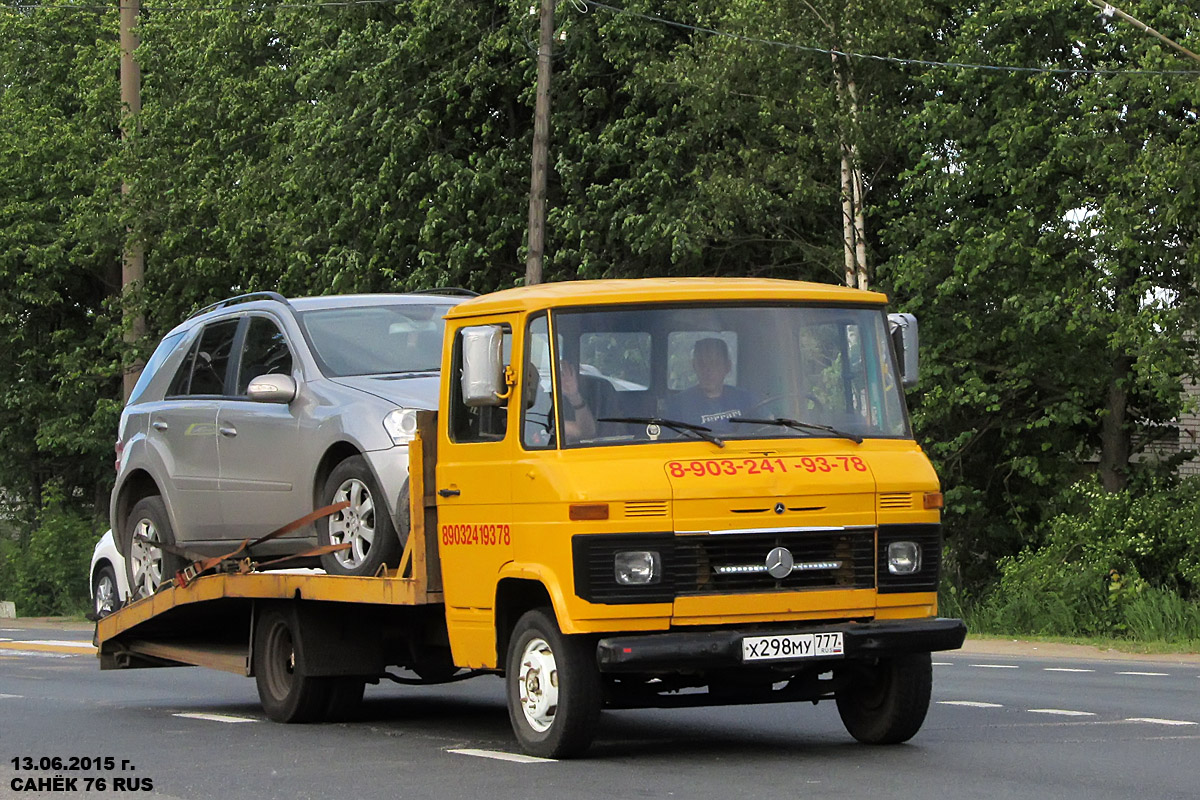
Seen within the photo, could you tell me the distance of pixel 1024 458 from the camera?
88.6 feet

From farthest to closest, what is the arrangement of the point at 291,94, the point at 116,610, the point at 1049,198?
the point at 291,94, the point at 1049,198, the point at 116,610

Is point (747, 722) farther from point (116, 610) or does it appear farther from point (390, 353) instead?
point (116, 610)

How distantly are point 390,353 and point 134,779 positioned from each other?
3.43 meters

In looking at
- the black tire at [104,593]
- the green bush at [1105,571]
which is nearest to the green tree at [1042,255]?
the green bush at [1105,571]

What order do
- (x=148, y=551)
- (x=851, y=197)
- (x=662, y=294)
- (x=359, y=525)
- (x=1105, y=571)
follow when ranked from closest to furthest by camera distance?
(x=662, y=294) → (x=359, y=525) → (x=148, y=551) → (x=1105, y=571) → (x=851, y=197)

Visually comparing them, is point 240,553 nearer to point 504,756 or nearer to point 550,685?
point 504,756

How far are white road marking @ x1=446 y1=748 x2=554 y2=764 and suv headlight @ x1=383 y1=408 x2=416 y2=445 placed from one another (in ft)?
5.55

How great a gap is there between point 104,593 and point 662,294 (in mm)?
6551

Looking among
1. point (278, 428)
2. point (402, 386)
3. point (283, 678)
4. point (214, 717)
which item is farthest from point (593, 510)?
point (214, 717)

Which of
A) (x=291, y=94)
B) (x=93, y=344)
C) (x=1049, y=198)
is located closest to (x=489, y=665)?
(x=1049, y=198)

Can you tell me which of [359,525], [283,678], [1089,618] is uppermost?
[359,525]

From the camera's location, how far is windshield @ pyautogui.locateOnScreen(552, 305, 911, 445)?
976cm

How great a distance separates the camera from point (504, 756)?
1019 centimetres

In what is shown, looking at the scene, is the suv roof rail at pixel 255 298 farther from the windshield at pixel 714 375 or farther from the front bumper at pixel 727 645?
the front bumper at pixel 727 645
